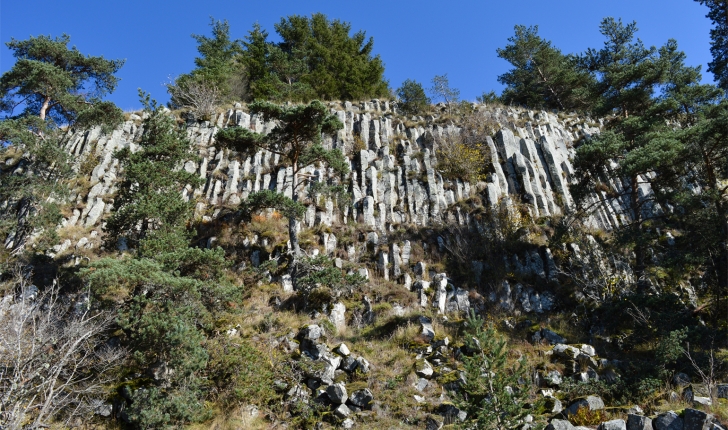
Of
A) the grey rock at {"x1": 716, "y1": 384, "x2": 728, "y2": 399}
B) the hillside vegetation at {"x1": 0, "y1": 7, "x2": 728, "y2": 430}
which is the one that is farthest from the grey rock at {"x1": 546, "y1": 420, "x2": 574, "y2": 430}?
the grey rock at {"x1": 716, "y1": 384, "x2": 728, "y2": 399}

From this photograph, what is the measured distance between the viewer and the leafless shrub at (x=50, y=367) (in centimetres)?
941

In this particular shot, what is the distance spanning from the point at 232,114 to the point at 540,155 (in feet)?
62.0

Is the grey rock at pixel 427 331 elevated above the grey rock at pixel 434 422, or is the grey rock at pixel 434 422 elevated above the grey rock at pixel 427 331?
the grey rock at pixel 427 331

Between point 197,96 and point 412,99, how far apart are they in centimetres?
1429

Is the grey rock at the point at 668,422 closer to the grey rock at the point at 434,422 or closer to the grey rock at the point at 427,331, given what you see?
the grey rock at the point at 434,422

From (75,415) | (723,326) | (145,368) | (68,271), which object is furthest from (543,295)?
(68,271)

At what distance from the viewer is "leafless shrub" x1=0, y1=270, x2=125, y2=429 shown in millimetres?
9406

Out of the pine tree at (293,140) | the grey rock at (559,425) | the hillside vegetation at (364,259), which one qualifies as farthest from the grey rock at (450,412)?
the pine tree at (293,140)

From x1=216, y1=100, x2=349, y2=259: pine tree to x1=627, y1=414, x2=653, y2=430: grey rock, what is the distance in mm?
11832

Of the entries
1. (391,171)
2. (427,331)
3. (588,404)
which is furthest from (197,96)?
(588,404)

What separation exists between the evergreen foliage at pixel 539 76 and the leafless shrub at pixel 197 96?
71.6 feet

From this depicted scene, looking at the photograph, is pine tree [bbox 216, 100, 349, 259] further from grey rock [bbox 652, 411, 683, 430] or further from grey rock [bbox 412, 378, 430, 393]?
grey rock [bbox 652, 411, 683, 430]

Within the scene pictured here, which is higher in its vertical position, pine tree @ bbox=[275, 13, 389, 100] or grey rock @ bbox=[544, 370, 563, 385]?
pine tree @ bbox=[275, 13, 389, 100]

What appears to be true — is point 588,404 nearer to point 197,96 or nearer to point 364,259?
point 364,259
